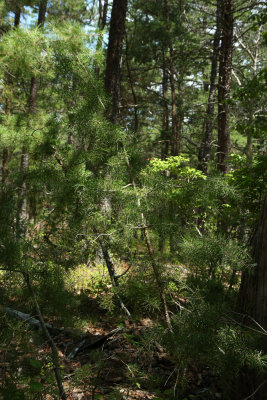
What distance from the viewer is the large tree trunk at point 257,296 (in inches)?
102

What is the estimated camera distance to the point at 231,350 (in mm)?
2066

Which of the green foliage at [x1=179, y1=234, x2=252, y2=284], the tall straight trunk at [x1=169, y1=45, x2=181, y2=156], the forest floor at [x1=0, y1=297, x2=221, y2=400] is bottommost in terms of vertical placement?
the forest floor at [x1=0, y1=297, x2=221, y2=400]

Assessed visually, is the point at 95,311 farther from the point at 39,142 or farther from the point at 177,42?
the point at 177,42

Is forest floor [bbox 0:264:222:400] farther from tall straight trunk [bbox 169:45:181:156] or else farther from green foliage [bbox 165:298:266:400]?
tall straight trunk [bbox 169:45:181:156]

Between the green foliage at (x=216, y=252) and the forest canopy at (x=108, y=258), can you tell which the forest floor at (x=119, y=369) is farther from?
the green foliage at (x=216, y=252)

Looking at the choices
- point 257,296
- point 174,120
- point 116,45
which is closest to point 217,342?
point 257,296

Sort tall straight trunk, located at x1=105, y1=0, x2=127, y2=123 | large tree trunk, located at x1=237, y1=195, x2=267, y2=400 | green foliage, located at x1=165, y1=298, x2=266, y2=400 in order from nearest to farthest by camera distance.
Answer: green foliage, located at x1=165, y1=298, x2=266, y2=400, large tree trunk, located at x1=237, y1=195, x2=267, y2=400, tall straight trunk, located at x1=105, y1=0, x2=127, y2=123

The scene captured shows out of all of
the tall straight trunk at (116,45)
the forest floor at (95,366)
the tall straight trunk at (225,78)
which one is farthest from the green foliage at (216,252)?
the tall straight trunk at (225,78)

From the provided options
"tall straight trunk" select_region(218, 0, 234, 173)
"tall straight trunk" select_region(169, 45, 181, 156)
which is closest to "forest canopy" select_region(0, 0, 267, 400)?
"tall straight trunk" select_region(218, 0, 234, 173)

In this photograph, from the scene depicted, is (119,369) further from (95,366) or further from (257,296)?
(257,296)

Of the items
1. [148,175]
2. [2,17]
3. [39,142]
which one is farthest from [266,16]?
[2,17]

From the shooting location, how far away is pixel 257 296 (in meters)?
2.73

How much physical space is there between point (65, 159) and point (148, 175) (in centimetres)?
127

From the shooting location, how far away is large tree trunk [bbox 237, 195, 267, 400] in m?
2.60
